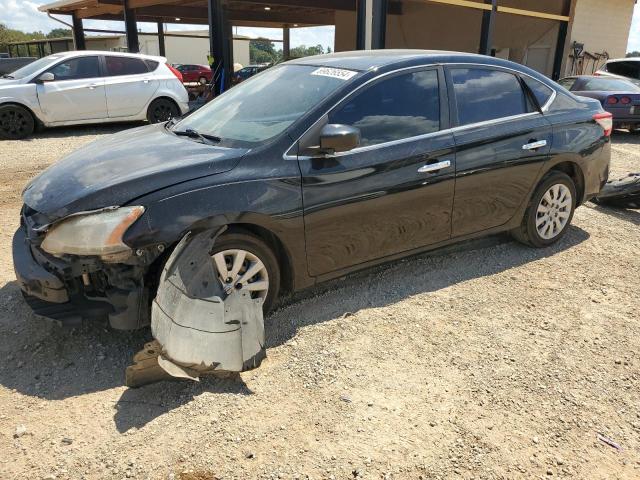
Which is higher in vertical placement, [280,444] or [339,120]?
[339,120]

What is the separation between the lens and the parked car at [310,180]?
2.95 meters

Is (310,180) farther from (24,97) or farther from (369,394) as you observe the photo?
(24,97)

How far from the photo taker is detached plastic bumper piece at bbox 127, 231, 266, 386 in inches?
109

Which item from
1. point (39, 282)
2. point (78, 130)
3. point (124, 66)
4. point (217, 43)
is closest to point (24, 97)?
point (78, 130)

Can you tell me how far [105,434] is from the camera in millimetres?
2584

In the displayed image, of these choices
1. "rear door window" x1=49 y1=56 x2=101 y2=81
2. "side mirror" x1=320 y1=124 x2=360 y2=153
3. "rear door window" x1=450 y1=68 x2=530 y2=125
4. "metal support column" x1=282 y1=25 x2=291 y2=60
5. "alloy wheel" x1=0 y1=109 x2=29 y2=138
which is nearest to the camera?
"side mirror" x1=320 y1=124 x2=360 y2=153

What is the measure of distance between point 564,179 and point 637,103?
8849 millimetres

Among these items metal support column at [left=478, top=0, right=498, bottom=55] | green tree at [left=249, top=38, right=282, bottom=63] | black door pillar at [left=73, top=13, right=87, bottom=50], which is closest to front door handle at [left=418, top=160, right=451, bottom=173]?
metal support column at [left=478, top=0, right=498, bottom=55]

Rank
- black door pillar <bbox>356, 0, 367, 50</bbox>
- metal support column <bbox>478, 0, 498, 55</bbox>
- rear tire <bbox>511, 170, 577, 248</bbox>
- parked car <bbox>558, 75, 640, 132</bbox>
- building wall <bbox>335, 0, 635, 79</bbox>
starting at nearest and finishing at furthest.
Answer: rear tire <bbox>511, 170, 577, 248</bbox> → parked car <bbox>558, 75, 640, 132</bbox> → black door pillar <bbox>356, 0, 367, 50</bbox> → metal support column <bbox>478, 0, 498, 55</bbox> → building wall <bbox>335, 0, 635, 79</bbox>

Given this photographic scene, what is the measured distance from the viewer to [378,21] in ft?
49.8

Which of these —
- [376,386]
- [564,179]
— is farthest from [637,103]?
[376,386]

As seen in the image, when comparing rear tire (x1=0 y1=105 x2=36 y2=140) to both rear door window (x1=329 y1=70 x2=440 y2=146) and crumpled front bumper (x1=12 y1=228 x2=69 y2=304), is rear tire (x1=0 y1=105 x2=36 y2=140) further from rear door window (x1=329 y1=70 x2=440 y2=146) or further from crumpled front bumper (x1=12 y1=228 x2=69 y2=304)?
rear door window (x1=329 y1=70 x2=440 y2=146)

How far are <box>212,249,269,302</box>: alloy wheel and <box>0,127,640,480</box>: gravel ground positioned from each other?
1.19ft

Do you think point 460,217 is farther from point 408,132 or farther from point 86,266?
point 86,266
